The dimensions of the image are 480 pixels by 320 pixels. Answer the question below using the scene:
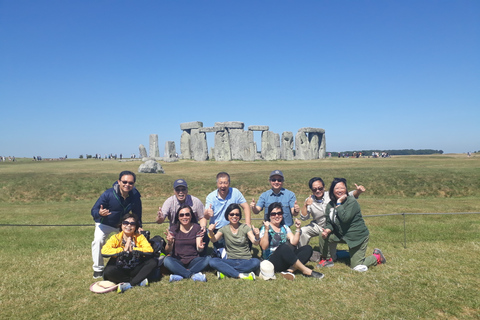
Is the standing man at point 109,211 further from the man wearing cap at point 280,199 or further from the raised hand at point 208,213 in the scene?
the man wearing cap at point 280,199

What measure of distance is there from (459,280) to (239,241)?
11.4 ft

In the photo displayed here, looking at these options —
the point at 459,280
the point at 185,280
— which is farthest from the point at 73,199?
the point at 459,280

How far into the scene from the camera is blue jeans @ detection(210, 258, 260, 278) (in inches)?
208

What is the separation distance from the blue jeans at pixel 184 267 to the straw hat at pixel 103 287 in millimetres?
857

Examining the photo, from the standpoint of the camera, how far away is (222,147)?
36500mm

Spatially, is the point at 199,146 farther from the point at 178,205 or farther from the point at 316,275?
the point at 316,275

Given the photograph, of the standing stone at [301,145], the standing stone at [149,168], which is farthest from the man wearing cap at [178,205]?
the standing stone at [301,145]

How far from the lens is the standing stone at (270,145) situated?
124 feet

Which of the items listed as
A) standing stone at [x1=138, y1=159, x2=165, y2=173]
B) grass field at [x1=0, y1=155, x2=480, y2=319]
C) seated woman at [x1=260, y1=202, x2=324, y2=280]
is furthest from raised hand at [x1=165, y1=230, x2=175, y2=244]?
standing stone at [x1=138, y1=159, x2=165, y2=173]

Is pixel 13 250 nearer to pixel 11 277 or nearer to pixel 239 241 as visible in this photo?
pixel 11 277

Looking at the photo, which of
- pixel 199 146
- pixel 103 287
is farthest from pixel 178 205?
pixel 199 146

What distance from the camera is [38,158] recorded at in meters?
50.6

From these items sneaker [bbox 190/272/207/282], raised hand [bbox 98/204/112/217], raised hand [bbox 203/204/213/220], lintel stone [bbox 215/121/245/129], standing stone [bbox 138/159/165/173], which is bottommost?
sneaker [bbox 190/272/207/282]

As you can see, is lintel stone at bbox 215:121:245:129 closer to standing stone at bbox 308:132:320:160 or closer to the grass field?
standing stone at bbox 308:132:320:160
